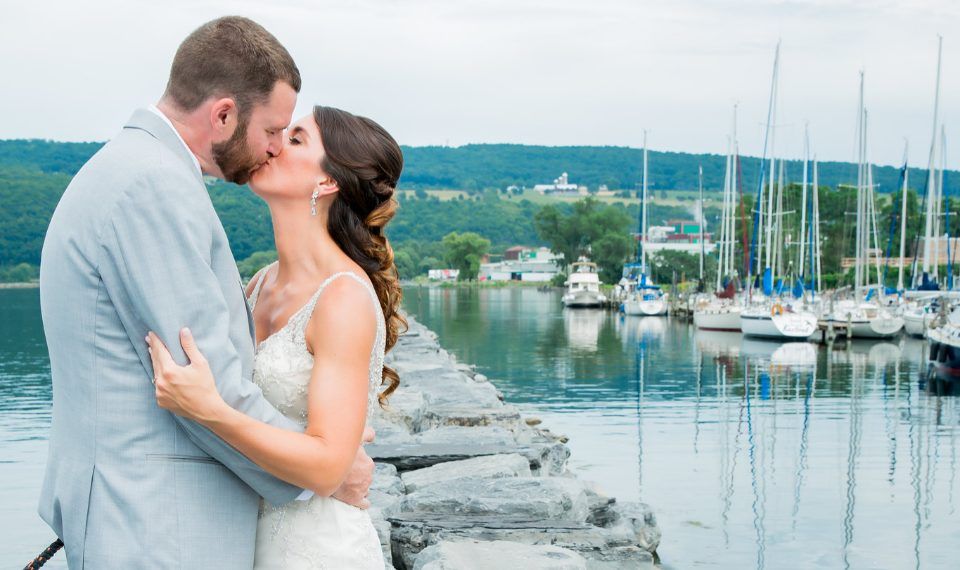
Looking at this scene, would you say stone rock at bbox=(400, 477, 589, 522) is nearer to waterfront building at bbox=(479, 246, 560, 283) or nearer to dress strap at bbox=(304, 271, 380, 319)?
dress strap at bbox=(304, 271, 380, 319)

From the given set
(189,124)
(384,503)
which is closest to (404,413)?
(384,503)

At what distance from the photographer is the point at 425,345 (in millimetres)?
24594

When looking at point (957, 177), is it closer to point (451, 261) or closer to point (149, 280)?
point (451, 261)

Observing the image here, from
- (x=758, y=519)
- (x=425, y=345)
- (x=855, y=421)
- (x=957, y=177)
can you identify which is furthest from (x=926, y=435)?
(x=957, y=177)

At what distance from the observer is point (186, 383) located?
2.38 m

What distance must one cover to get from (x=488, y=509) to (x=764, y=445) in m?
11.2

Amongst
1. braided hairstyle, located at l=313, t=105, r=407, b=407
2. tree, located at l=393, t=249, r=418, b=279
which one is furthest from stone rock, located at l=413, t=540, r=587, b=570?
tree, located at l=393, t=249, r=418, b=279

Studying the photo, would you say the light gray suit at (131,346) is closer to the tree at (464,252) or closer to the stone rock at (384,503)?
the stone rock at (384,503)

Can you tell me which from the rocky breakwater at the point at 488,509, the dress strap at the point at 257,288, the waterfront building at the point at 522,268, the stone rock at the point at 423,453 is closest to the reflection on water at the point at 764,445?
the rocky breakwater at the point at 488,509

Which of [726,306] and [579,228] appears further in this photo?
[579,228]

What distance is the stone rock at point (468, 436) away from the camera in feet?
32.2

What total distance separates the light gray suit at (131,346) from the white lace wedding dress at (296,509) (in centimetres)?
42

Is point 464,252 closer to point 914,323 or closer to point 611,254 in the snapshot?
point 611,254

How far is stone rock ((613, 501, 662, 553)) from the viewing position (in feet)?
29.1
